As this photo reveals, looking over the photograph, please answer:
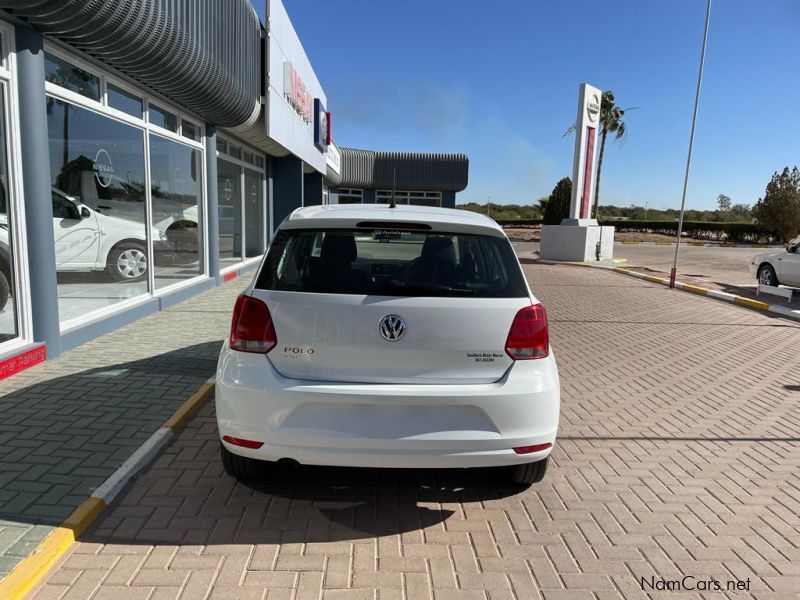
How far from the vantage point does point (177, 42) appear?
7480 millimetres

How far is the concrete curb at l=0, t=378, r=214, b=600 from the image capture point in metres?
2.55

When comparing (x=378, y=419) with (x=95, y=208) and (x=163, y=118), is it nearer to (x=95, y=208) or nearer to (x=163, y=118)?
(x=95, y=208)

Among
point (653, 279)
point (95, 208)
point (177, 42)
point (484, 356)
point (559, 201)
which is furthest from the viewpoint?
point (559, 201)

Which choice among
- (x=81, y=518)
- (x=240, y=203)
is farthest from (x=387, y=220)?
(x=240, y=203)

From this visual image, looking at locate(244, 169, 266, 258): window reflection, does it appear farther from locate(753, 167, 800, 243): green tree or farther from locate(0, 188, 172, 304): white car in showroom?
locate(753, 167, 800, 243): green tree

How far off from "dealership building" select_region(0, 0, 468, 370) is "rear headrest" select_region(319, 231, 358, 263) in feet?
1.69

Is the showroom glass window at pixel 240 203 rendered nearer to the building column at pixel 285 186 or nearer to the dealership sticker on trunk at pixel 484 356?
the building column at pixel 285 186

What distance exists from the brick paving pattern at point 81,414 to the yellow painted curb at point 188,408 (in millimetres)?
107

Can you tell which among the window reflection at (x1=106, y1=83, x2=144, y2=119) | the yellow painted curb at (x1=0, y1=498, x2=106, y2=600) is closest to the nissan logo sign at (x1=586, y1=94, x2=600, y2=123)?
the window reflection at (x1=106, y1=83, x2=144, y2=119)

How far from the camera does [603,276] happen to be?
18078 mm

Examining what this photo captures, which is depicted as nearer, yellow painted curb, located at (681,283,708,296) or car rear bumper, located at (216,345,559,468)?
car rear bumper, located at (216,345,559,468)

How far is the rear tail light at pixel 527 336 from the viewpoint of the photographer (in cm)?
311

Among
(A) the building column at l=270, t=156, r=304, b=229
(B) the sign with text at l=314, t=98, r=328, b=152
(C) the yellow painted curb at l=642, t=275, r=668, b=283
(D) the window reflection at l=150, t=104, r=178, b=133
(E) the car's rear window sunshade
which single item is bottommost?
(C) the yellow painted curb at l=642, t=275, r=668, b=283

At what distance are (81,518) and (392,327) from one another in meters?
1.88
